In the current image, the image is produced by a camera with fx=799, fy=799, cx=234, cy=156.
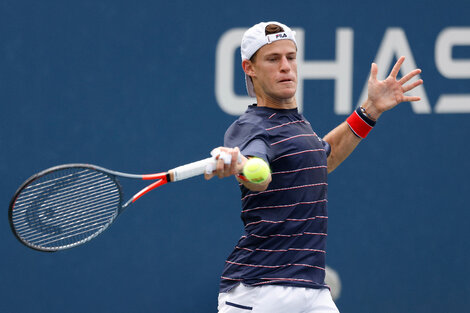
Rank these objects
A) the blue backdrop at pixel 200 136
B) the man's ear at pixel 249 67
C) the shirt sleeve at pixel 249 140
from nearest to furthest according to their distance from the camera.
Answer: the shirt sleeve at pixel 249 140, the man's ear at pixel 249 67, the blue backdrop at pixel 200 136

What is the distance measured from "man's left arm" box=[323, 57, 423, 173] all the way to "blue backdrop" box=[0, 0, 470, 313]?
1108 millimetres

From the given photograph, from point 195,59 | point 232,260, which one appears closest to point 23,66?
point 195,59

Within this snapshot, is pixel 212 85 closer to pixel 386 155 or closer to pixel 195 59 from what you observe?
pixel 195 59

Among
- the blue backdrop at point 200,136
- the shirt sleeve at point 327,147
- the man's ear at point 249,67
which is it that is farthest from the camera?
the blue backdrop at point 200,136

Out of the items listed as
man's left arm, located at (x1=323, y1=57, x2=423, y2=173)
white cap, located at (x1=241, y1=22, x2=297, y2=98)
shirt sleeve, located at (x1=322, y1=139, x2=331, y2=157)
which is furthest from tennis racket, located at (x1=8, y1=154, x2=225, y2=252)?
man's left arm, located at (x1=323, y1=57, x2=423, y2=173)

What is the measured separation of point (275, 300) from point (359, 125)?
0.88 metres

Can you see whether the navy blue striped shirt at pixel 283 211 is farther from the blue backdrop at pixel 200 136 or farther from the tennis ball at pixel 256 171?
the blue backdrop at pixel 200 136

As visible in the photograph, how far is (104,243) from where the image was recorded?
14.0ft

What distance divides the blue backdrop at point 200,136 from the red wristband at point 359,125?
43.9 inches

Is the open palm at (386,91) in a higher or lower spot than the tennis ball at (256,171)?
higher

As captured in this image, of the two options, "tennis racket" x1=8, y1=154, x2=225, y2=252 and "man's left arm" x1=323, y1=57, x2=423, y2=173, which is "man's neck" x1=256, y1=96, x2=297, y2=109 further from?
"tennis racket" x1=8, y1=154, x2=225, y2=252

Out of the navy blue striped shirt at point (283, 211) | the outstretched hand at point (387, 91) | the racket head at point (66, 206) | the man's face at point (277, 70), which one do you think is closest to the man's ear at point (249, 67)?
the man's face at point (277, 70)

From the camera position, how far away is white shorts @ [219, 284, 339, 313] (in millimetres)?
2801

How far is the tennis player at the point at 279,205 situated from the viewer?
9.12ft
